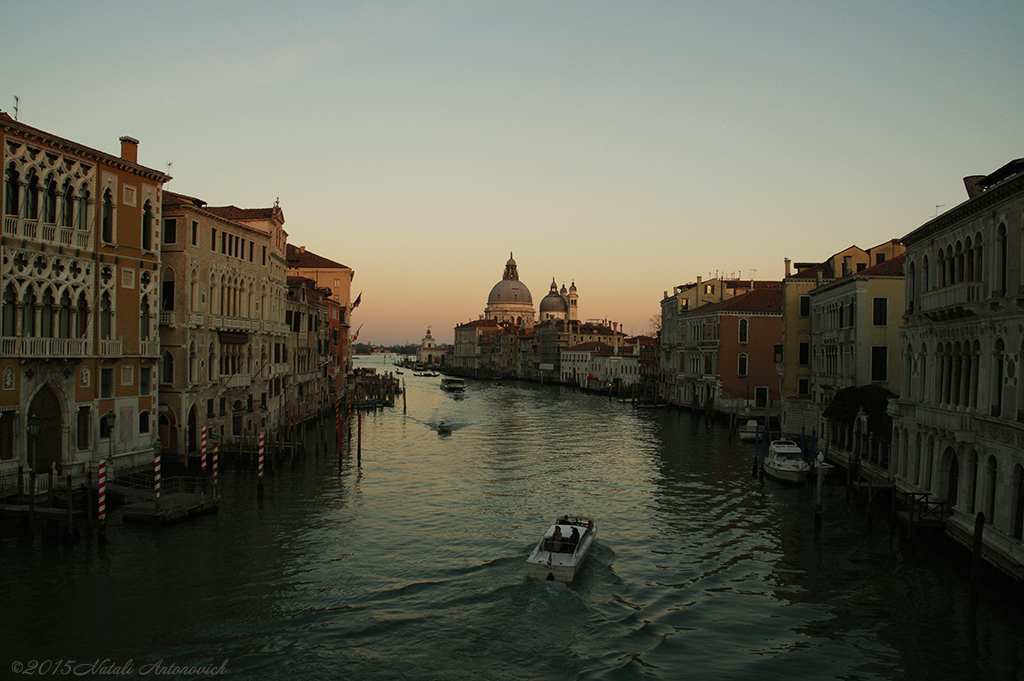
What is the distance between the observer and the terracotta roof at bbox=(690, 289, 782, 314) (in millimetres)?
53125

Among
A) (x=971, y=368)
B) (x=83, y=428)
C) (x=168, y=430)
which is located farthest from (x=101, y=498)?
(x=971, y=368)

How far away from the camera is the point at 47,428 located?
65.1 feet

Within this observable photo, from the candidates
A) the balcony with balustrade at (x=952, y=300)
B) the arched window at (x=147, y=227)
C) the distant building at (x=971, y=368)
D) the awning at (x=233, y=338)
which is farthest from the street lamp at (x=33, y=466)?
the balcony with balustrade at (x=952, y=300)

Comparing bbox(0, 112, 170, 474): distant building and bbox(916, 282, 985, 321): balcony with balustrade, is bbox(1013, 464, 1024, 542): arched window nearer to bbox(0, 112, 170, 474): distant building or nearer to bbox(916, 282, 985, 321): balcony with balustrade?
bbox(916, 282, 985, 321): balcony with balustrade

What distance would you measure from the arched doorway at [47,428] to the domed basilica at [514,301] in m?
145

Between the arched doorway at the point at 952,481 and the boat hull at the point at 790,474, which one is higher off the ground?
the arched doorway at the point at 952,481

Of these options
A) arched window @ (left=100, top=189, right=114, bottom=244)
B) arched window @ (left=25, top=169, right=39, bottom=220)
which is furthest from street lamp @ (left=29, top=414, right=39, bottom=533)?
arched window @ (left=100, top=189, right=114, bottom=244)

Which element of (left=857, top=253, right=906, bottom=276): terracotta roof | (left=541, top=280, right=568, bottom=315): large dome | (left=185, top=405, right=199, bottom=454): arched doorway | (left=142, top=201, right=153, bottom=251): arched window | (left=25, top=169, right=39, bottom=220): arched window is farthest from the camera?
(left=541, top=280, right=568, bottom=315): large dome

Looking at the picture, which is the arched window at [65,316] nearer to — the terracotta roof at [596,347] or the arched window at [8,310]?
the arched window at [8,310]

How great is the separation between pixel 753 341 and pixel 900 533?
35025 mm

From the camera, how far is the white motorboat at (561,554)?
1608 cm

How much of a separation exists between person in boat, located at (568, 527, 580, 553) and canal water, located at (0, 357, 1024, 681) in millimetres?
696

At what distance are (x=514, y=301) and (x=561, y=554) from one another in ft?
546

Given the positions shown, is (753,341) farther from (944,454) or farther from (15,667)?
(15,667)
